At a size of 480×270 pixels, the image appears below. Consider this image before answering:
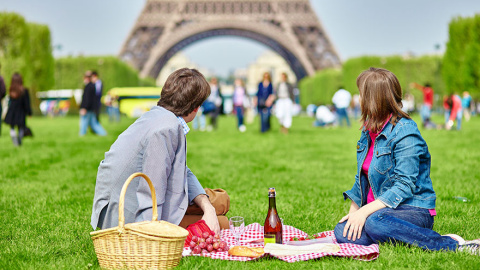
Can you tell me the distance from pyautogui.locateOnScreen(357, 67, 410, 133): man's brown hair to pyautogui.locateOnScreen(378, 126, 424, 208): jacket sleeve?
0.13m

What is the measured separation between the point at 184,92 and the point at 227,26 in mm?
41902

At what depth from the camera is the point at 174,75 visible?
3.24 meters

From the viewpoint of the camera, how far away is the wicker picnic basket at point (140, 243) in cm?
283

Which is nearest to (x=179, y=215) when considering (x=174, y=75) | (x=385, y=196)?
(x=174, y=75)

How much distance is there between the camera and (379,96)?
10.9 feet

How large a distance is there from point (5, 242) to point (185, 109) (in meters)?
1.57

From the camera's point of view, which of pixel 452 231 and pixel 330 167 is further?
pixel 330 167

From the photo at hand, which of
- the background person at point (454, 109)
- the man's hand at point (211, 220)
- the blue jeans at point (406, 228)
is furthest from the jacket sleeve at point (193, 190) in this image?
the background person at point (454, 109)

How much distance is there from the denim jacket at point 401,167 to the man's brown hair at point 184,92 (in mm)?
1105

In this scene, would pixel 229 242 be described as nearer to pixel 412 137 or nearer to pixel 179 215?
pixel 179 215

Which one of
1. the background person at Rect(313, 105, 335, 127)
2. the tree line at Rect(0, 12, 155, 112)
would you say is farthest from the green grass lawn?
the tree line at Rect(0, 12, 155, 112)

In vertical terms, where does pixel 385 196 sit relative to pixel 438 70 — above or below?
below

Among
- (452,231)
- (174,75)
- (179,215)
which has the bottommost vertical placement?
(452,231)

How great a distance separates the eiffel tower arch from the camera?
41.5 meters
